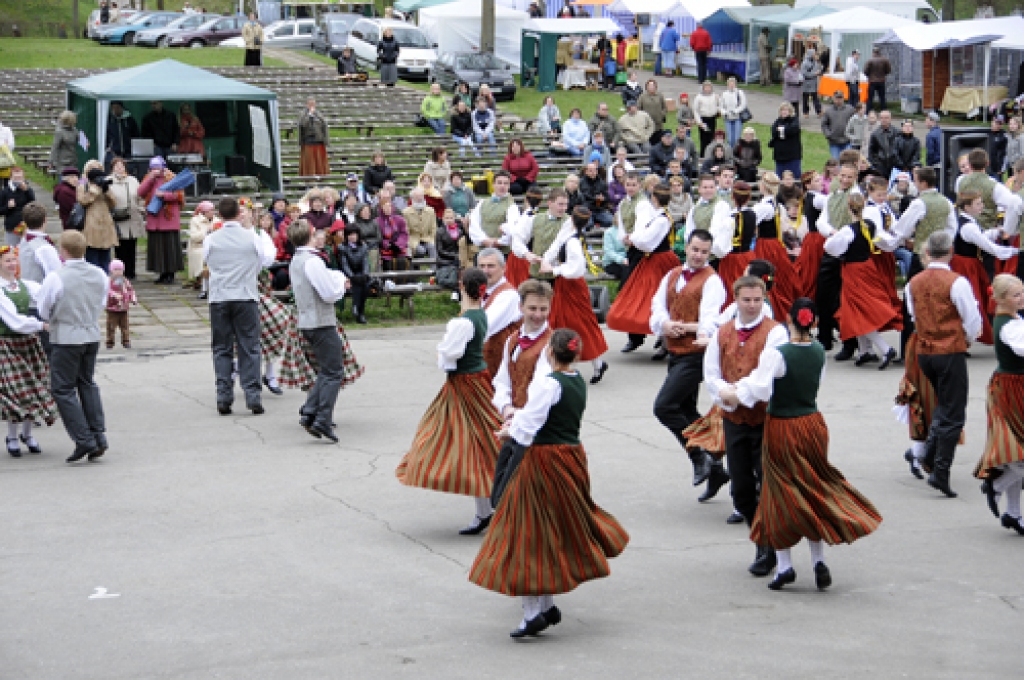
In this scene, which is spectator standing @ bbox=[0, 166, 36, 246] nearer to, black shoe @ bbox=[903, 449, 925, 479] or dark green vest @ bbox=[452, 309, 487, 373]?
dark green vest @ bbox=[452, 309, 487, 373]

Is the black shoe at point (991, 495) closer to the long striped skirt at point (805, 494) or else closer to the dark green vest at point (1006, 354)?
the dark green vest at point (1006, 354)

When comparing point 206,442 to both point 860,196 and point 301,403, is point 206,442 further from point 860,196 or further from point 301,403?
point 860,196

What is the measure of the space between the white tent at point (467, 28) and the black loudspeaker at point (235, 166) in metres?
16.1

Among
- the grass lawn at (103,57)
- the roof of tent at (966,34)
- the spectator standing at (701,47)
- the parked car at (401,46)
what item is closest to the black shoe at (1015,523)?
the roof of tent at (966,34)

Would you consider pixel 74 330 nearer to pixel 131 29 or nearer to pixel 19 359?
pixel 19 359

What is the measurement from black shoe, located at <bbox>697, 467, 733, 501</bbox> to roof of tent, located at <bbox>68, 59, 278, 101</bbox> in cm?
1404

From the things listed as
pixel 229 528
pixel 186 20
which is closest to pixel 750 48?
pixel 186 20

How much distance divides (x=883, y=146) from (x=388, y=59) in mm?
14438

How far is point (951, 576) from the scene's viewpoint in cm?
798

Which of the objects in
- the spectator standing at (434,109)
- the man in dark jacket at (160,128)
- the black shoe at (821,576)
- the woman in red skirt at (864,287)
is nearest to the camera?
the black shoe at (821,576)

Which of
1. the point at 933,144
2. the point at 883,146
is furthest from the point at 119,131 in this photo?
the point at 933,144

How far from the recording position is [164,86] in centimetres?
2172

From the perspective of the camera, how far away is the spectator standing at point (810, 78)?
32562 mm

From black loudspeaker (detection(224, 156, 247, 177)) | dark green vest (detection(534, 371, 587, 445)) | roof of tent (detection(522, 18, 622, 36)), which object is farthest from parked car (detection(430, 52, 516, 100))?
dark green vest (detection(534, 371, 587, 445))
